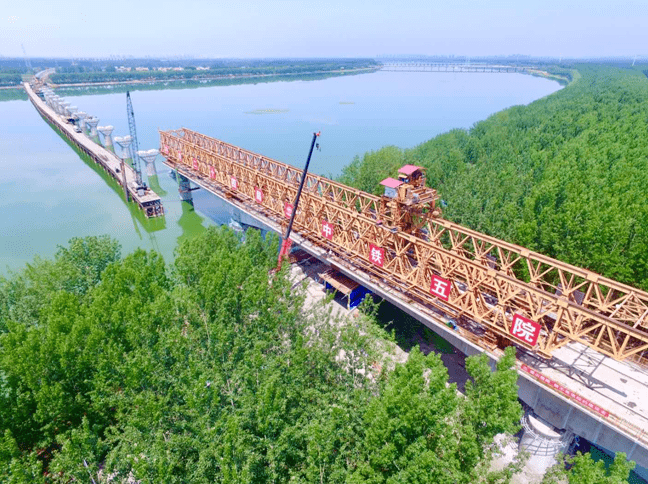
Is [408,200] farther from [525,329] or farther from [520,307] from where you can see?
[525,329]

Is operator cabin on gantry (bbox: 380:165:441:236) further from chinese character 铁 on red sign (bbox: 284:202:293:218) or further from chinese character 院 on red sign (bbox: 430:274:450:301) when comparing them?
chinese character 铁 on red sign (bbox: 284:202:293:218)

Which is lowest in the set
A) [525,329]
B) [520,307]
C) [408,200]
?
[520,307]

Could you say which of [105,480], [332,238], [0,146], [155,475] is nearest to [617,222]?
[332,238]

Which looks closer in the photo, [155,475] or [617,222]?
[155,475]

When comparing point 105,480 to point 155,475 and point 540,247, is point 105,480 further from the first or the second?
point 540,247

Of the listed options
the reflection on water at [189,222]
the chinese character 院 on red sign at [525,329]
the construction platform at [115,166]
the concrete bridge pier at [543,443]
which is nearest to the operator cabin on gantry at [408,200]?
the chinese character 院 on red sign at [525,329]

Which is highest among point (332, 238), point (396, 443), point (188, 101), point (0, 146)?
point (188, 101)

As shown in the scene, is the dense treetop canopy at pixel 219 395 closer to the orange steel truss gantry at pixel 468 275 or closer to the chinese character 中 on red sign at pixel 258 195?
the orange steel truss gantry at pixel 468 275

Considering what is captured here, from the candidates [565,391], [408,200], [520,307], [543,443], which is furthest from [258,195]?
[543,443]
